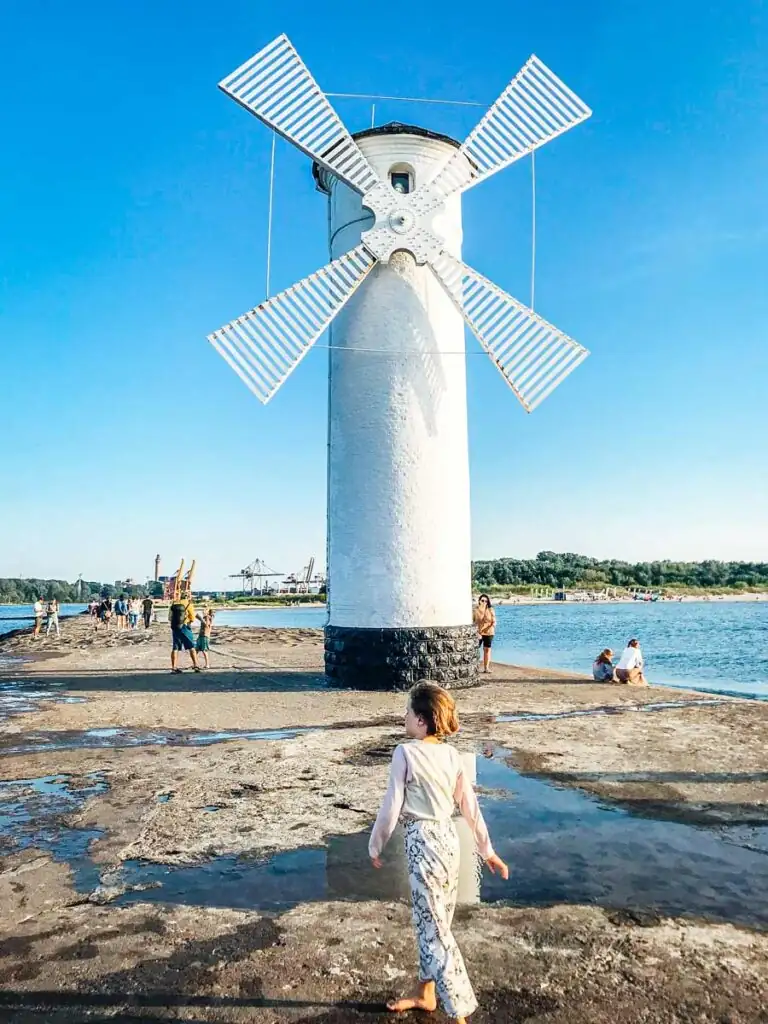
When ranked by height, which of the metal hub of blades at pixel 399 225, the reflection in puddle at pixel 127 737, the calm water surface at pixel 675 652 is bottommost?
the calm water surface at pixel 675 652

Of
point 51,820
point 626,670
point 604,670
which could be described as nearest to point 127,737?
point 51,820

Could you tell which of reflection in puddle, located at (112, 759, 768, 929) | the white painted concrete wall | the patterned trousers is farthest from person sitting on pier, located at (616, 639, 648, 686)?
the patterned trousers

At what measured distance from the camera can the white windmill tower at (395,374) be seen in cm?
1298

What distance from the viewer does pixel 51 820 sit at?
5750 mm

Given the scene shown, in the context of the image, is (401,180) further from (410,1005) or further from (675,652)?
(675,652)

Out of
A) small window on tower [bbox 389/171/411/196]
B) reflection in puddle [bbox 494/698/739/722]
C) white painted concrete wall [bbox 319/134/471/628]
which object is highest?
small window on tower [bbox 389/171/411/196]

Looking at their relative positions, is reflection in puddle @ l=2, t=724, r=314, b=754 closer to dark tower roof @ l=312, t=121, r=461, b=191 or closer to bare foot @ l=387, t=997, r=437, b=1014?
bare foot @ l=387, t=997, r=437, b=1014

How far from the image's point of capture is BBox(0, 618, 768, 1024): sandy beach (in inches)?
131

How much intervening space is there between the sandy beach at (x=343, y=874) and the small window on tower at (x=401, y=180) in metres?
9.30

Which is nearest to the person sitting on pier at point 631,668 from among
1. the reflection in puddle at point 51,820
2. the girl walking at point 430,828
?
the reflection in puddle at point 51,820

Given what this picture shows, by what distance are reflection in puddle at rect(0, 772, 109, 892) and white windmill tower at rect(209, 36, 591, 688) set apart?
6.52 metres

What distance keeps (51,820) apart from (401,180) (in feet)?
39.3

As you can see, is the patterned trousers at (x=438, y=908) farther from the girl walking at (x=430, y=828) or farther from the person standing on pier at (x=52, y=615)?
the person standing on pier at (x=52, y=615)

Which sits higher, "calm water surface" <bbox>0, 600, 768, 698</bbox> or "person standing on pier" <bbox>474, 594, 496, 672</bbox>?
"person standing on pier" <bbox>474, 594, 496, 672</bbox>
